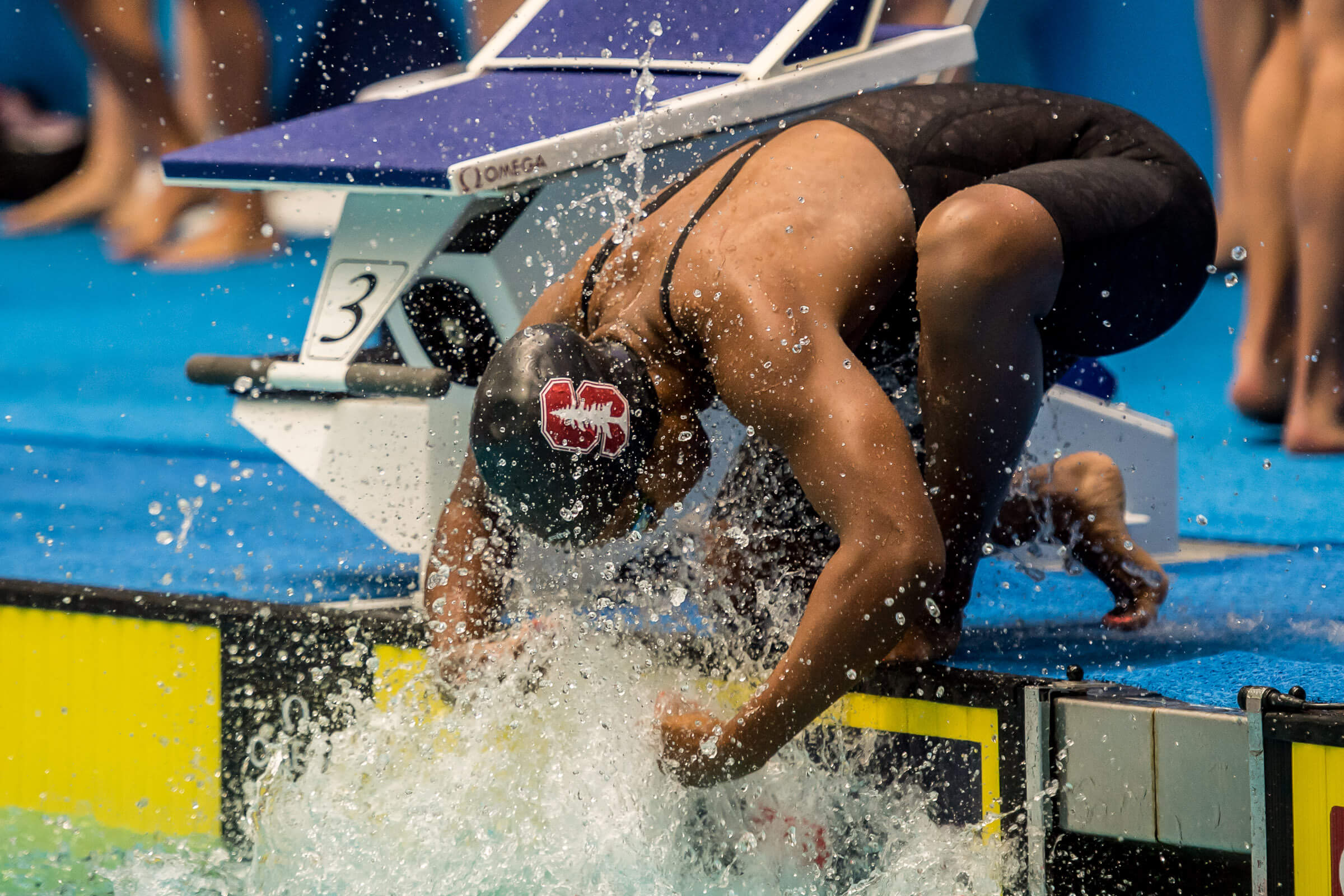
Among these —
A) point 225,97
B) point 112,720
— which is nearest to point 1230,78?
point 112,720

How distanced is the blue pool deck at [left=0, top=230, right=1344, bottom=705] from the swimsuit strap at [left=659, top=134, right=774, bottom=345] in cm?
72

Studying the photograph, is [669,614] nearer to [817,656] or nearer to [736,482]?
[736,482]

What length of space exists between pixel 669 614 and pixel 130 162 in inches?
299

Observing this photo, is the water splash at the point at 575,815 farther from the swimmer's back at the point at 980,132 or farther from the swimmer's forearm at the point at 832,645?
the swimmer's back at the point at 980,132

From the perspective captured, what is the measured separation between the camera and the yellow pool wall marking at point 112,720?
2291 mm

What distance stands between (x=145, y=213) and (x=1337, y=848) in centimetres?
825

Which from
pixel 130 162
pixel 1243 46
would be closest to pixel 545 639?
pixel 1243 46

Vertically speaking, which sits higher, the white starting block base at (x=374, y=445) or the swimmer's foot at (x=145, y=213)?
the white starting block base at (x=374, y=445)

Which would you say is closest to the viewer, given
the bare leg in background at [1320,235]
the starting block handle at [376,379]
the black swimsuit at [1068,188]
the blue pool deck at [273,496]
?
the black swimsuit at [1068,188]

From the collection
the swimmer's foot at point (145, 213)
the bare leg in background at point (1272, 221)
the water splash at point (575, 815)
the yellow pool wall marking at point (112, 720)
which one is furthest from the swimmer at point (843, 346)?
the swimmer's foot at point (145, 213)

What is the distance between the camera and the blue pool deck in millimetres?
2215

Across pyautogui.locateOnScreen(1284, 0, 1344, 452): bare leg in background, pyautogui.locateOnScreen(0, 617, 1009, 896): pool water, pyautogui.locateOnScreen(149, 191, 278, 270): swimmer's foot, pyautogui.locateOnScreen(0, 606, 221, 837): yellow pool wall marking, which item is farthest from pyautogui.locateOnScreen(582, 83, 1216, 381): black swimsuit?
pyautogui.locateOnScreen(149, 191, 278, 270): swimmer's foot

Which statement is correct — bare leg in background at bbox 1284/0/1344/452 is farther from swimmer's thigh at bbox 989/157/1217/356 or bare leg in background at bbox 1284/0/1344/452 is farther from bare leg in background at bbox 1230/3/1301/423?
swimmer's thigh at bbox 989/157/1217/356

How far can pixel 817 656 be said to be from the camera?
153cm
